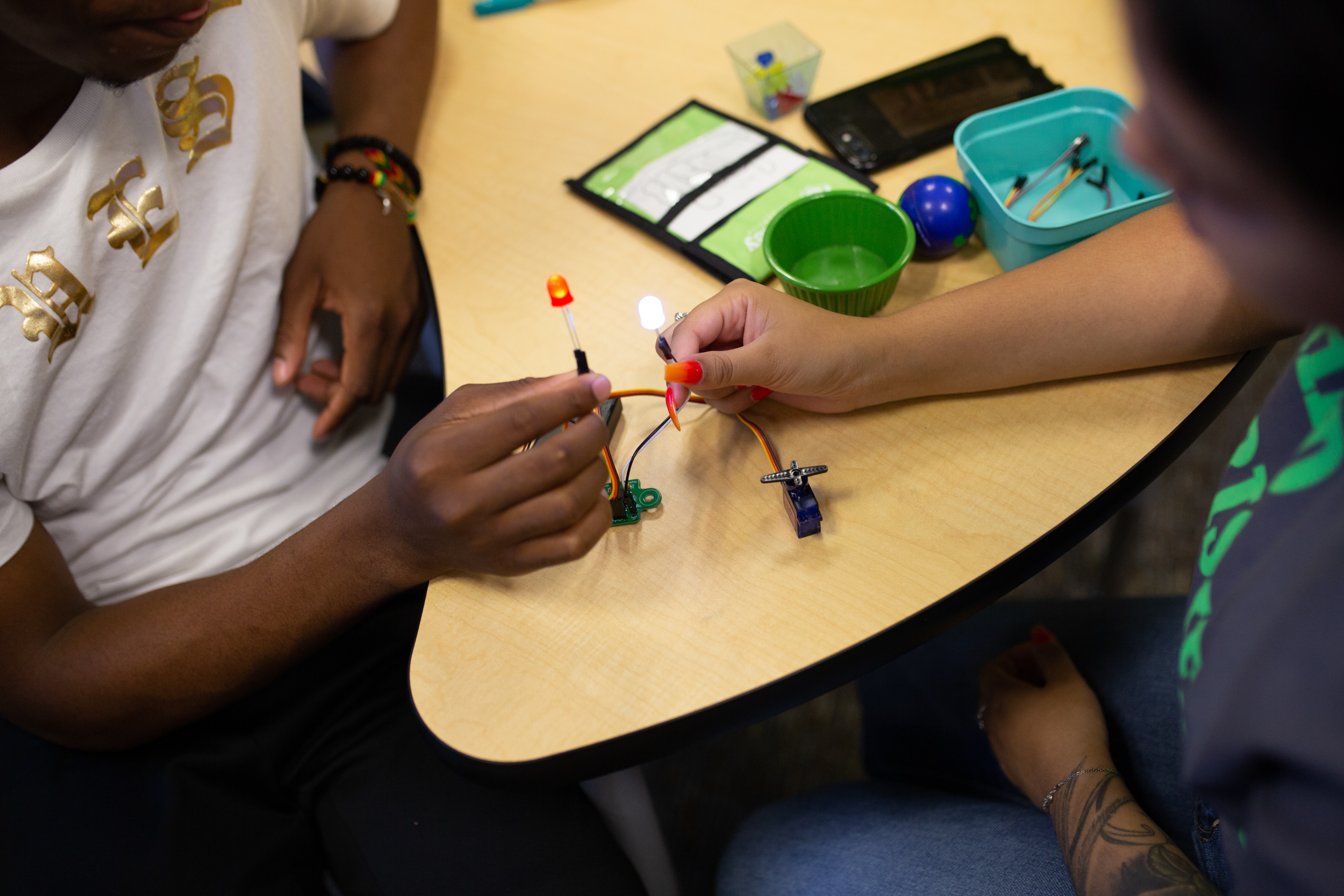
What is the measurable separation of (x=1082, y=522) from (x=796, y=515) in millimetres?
235

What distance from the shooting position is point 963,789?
2.90 ft

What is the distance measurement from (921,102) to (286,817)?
106 centimetres

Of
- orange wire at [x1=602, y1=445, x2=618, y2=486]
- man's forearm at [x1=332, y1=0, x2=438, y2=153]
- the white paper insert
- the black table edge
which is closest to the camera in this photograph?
the black table edge

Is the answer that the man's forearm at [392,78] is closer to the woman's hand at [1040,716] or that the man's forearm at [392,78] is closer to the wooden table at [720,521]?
the wooden table at [720,521]

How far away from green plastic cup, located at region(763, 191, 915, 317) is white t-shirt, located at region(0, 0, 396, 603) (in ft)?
1.89

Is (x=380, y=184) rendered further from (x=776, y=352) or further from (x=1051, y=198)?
(x=1051, y=198)

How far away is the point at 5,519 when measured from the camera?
0.71 m

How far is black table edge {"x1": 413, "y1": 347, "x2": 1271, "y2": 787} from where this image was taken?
595 mm

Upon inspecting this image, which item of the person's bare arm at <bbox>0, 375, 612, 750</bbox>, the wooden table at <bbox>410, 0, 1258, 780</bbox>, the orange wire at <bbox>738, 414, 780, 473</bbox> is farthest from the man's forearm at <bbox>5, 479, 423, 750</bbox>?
the orange wire at <bbox>738, 414, 780, 473</bbox>

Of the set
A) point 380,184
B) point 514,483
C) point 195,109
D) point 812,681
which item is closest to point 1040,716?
point 812,681

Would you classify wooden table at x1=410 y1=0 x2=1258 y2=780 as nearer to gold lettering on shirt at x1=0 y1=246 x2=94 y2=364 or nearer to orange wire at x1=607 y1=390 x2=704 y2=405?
orange wire at x1=607 y1=390 x2=704 y2=405

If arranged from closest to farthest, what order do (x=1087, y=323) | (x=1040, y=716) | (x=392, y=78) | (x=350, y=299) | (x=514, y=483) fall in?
(x=514, y=483) → (x=1087, y=323) → (x=1040, y=716) → (x=350, y=299) → (x=392, y=78)

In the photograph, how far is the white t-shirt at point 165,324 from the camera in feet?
2.37

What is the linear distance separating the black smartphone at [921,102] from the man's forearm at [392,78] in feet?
1.74
